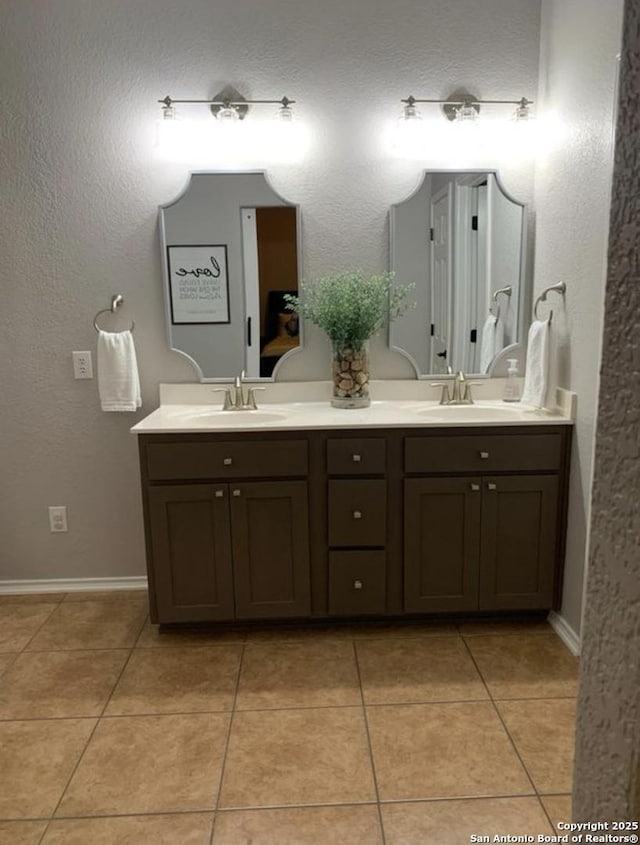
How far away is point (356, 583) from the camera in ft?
8.27

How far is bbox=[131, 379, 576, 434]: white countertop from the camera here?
241 cm

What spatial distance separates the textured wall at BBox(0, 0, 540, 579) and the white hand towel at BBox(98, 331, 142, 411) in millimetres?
112

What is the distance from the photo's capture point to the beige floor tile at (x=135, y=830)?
1602mm

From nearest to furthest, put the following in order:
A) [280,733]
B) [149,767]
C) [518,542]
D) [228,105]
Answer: [149,767] → [280,733] → [518,542] → [228,105]

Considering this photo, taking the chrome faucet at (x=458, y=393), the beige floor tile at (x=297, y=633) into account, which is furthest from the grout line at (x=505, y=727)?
the chrome faucet at (x=458, y=393)

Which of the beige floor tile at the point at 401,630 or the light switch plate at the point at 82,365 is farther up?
the light switch plate at the point at 82,365

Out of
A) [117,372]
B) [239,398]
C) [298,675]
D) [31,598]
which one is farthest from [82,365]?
[298,675]

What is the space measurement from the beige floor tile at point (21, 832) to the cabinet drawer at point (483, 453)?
63.0 inches

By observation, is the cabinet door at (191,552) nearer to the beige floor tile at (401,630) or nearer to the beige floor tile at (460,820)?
the beige floor tile at (401,630)

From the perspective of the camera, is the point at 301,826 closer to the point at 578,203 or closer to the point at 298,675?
the point at 298,675

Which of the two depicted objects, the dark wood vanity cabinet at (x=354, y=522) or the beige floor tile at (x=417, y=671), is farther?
the dark wood vanity cabinet at (x=354, y=522)

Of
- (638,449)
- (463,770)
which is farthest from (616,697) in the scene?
(463,770)

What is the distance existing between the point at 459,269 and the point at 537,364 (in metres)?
0.57

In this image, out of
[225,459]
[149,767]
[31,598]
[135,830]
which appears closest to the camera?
[135,830]
